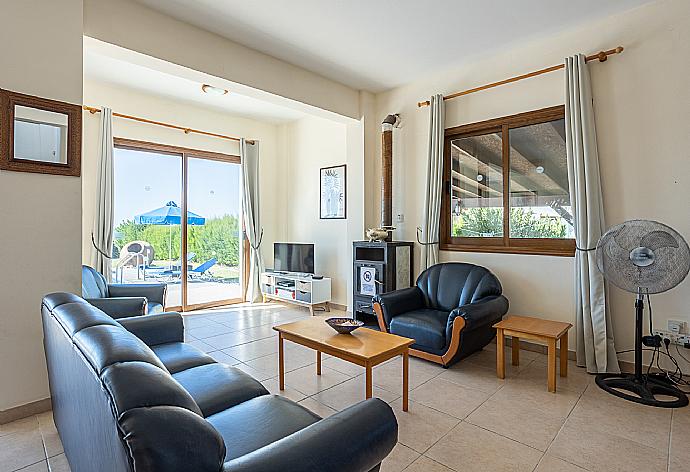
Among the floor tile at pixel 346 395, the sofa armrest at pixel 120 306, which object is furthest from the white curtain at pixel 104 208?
the floor tile at pixel 346 395

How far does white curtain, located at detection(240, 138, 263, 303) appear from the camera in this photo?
20.0 feet

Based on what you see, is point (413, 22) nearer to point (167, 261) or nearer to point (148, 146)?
point (148, 146)

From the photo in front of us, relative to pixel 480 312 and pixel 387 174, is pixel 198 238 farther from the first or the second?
pixel 480 312

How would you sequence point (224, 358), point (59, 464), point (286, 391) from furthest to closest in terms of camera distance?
point (224, 358) → point (286, 391) → point (59, 464)

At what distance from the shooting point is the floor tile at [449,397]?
2.59 m

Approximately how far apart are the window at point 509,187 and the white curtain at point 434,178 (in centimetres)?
18

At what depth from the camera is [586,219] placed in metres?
3.24

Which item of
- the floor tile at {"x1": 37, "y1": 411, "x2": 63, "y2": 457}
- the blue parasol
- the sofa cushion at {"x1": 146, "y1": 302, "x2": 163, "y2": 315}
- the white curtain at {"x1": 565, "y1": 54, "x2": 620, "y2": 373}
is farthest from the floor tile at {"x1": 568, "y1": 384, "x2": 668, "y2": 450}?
the blue parasol

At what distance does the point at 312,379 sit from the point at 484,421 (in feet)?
4.43

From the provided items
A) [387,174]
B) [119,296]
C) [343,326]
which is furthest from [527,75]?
[119,296]

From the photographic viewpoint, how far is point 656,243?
2.71m

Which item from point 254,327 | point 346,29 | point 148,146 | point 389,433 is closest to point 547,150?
point 346,29

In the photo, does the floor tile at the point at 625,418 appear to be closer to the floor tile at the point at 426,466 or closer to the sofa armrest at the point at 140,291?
the floor tile at the point at 426,466

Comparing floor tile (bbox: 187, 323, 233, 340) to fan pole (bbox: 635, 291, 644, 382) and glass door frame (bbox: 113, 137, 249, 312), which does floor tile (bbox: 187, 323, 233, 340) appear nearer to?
glass door frame (bbox: 113, 137, 249, 312)
